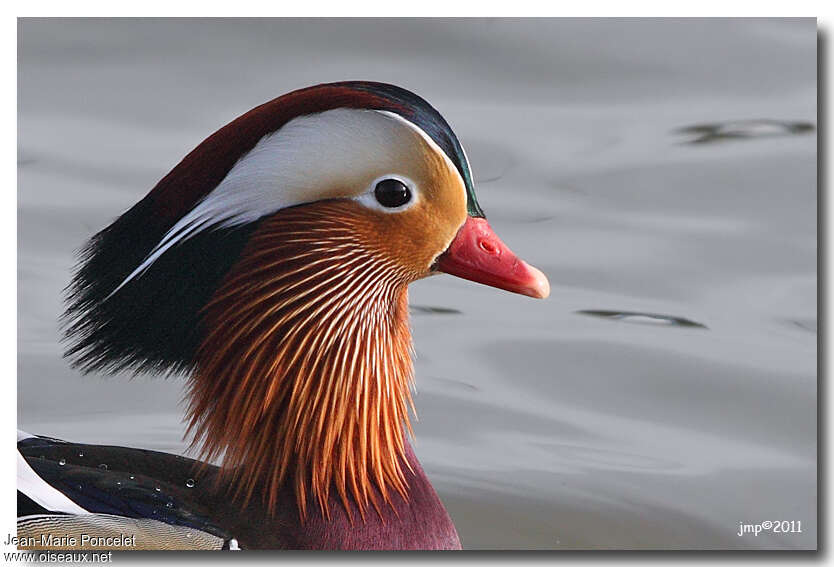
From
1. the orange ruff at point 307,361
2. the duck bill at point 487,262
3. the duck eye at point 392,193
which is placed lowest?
the orange ruff at point 307,361

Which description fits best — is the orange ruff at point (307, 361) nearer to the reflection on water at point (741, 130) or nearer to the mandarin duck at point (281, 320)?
the mandarin duck at point (281, 320)

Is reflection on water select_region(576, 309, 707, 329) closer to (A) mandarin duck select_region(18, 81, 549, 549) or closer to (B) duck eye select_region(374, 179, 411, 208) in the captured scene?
(A) mandarin duck select_region(18, 81, 549, 549)

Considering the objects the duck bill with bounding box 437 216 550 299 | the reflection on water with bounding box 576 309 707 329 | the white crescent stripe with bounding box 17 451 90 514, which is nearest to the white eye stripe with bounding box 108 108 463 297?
the duck bill with bounding box 437 216 550 299

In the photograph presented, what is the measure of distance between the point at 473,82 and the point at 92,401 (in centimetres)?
104

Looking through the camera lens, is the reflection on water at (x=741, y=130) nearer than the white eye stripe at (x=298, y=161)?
No

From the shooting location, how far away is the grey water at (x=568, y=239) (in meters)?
2.59

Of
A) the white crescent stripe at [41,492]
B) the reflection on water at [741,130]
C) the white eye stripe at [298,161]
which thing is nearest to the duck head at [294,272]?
the white eye stripe at [298,161]

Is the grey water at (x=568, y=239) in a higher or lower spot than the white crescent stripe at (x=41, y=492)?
higher

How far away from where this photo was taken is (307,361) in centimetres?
227

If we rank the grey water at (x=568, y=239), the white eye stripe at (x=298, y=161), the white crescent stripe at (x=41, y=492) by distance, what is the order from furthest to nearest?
the grey water at (x=568, y=239) → the white crescent stripe at (x=41, y=492) → the white eye stripe at (x=298, y=161)

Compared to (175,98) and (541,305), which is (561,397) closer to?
(541,305)

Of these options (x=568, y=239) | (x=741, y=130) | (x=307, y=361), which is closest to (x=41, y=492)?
(x=307, y=361)

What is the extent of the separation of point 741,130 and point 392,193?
3.13 feet

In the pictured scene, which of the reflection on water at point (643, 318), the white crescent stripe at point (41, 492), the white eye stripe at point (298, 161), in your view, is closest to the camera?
the white eye stripe at point (298, 161)
